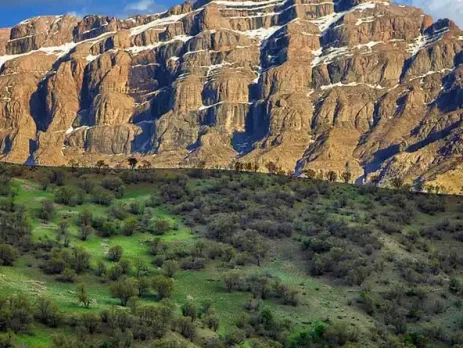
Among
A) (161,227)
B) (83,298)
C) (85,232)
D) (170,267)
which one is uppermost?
(161,227)

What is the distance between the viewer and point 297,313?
64.2 meters

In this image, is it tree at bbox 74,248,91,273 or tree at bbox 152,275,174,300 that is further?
tree at bbox 74,248,91,273

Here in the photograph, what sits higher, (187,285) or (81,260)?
(81,260)

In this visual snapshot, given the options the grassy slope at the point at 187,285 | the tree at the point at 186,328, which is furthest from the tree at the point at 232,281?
the tree at the point at 186,328

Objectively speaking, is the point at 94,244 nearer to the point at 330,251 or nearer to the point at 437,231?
the point at 330,251

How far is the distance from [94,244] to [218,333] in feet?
89.2

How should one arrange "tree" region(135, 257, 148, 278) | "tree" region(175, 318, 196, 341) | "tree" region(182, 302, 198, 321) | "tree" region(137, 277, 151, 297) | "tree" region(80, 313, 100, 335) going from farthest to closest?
"tree" region(135, 257, 148, 278) → "tree" region(137, 277, 151, 297) → "tree" region(182, 302, 198, 321) → "tree" region(175, 318, 196, 341) → "tree" region(80, 313, 100, 335)

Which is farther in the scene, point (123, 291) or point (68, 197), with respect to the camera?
point (68, 197)

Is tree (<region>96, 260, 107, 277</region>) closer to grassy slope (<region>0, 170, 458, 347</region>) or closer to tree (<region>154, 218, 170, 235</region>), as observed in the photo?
grassy slope (<region>0, 170, 458, 347</region>)

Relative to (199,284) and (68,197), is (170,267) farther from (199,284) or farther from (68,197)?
(68,197)

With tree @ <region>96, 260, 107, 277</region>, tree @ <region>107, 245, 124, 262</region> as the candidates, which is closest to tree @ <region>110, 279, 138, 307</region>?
tree @ <region>96, 260, 107, 277</region>

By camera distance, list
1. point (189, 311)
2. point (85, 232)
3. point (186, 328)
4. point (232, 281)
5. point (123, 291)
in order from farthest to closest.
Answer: point (85, 232), point (232, 281), point (123, 291), point (189, 311), point (186, 328)

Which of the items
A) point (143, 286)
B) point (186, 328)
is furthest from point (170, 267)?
point (186, 328)

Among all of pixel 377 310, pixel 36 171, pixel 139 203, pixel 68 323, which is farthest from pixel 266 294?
pixel 36 171
